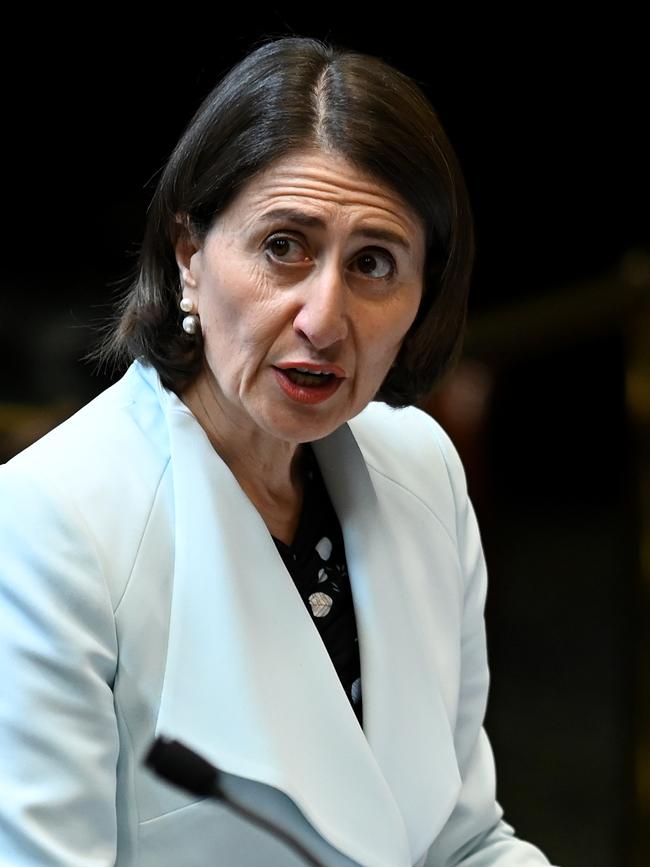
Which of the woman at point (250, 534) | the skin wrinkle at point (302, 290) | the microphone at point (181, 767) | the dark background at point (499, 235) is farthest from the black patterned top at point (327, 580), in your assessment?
the dark background at point (499, 235)

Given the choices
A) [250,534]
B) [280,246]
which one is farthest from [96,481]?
[280,246]

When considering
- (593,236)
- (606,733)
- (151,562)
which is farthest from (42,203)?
(606,733)

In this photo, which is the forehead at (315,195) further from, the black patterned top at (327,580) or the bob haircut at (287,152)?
the black patterned top at (327,580)

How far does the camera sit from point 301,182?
1279 millimetres

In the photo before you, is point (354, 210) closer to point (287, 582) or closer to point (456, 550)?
point (287, 582)

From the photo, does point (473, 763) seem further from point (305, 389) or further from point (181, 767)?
point (181, 767)

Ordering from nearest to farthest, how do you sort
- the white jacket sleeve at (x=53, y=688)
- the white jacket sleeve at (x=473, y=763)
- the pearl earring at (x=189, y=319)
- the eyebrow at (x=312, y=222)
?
the white jacket sleeve at (x=53, y=688) → the eyebrow at (x=312, y=222) → the pearl earring at (x=189, y=319) → the white jacket sleeve at (x=473, y=763)

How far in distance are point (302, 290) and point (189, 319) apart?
14 centimetres

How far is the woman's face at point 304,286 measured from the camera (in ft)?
4.23

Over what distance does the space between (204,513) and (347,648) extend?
9.5 inches

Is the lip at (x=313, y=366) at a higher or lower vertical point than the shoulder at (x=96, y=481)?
higher

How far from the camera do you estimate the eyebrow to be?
128 cm

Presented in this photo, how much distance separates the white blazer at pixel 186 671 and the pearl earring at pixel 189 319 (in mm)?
62

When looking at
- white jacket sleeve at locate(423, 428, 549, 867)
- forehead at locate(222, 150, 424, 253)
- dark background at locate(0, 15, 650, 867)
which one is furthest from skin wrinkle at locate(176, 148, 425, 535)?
dark background at locate(0, 15, 650, 867)
